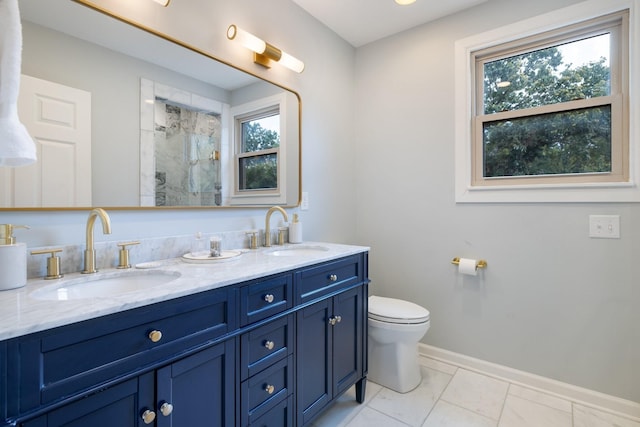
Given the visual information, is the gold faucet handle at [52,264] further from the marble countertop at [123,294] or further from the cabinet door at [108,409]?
the cabinet door at [108,409]

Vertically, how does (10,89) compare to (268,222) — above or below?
above

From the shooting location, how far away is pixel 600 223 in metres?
1.72

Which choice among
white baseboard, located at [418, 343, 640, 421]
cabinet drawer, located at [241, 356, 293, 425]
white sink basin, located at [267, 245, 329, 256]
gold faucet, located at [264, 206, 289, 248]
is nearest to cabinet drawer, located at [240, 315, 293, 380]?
cabinet drawer, located at [241, 356, 293, 425]

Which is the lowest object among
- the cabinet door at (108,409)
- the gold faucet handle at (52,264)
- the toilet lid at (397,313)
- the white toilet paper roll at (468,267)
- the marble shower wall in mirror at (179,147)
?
the toilet lid at (397,313)

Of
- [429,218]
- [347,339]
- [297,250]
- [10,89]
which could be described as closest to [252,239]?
[297,250]

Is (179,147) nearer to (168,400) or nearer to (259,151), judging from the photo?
(259,151)

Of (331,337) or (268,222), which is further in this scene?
(268,222)

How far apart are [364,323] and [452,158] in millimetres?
1260

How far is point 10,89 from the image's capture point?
0.84 meters

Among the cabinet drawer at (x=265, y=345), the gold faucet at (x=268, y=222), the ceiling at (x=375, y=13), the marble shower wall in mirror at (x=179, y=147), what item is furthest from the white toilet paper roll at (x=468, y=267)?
the ceiling at (x=375, y=13)

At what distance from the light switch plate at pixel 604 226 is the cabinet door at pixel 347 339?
1332 mm

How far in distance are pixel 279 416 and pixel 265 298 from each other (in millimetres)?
505

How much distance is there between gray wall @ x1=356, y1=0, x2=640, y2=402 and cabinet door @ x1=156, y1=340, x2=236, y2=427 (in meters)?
1.66

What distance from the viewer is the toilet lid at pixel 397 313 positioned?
184 cm
